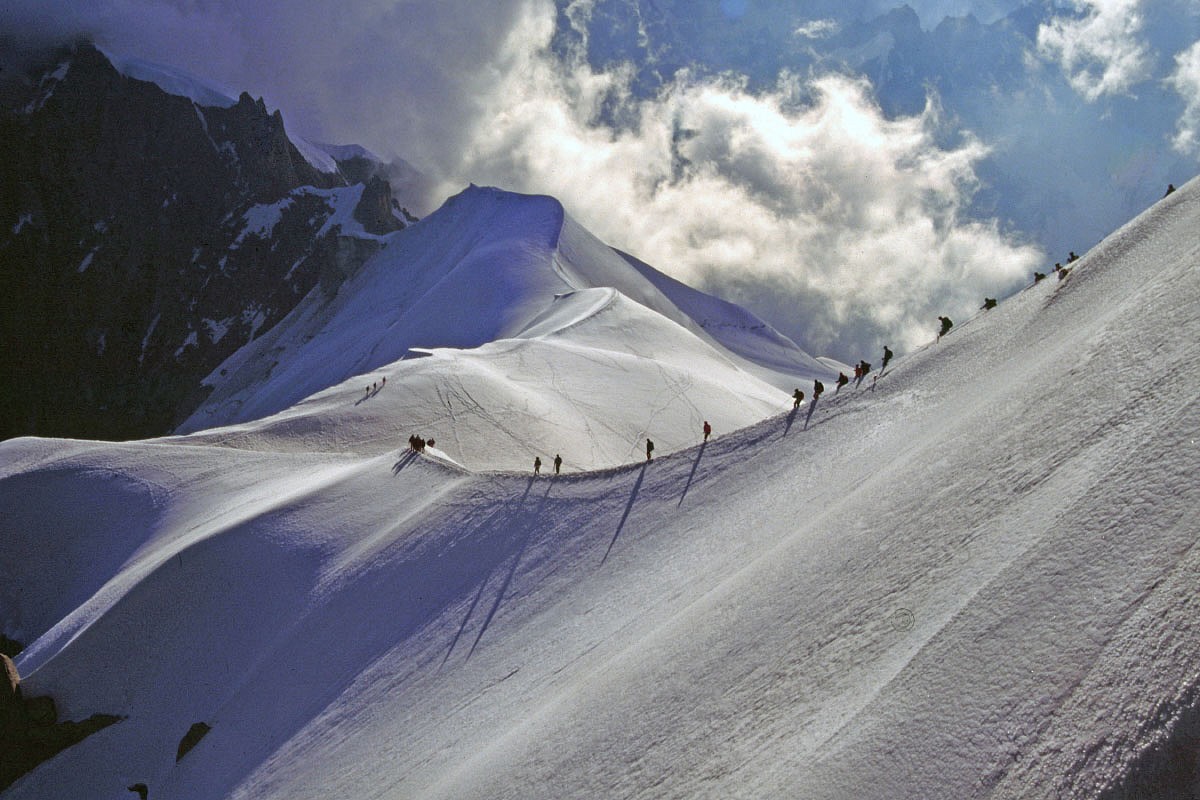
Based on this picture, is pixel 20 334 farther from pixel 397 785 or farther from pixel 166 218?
pixel 397 785

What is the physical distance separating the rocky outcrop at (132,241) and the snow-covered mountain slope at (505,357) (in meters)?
23.7

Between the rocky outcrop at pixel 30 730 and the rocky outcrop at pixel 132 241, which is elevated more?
the rocky outcrop at pixel 132 241

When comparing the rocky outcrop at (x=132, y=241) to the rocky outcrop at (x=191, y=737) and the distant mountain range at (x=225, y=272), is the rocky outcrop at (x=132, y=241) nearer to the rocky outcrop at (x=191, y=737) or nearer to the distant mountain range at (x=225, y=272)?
the distant mountain range at (x=225, y=272)

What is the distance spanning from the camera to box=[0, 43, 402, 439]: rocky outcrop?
144125 millimetres

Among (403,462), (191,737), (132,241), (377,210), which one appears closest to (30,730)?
(191,737)

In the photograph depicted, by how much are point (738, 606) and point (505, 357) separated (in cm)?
3849

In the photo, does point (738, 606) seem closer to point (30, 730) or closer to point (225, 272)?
point (30, 730)

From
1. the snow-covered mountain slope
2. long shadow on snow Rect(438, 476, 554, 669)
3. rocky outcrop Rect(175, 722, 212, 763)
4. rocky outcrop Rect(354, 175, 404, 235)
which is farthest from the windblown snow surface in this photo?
rocky outcrop Rect(354, 175, 404, 235)

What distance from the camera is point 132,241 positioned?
15675cm

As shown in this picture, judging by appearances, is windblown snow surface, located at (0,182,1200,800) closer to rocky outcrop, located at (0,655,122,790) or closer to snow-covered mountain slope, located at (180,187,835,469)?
rocky outcrop, located at (0,655,122,790)

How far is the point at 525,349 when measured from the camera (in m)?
52.5

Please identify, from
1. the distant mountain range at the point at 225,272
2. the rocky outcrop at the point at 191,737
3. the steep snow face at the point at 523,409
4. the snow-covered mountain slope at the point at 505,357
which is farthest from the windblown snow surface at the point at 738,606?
the distant mountain range at the point at 225,272

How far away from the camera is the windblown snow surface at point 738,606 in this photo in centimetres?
829

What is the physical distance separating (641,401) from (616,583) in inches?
1092
